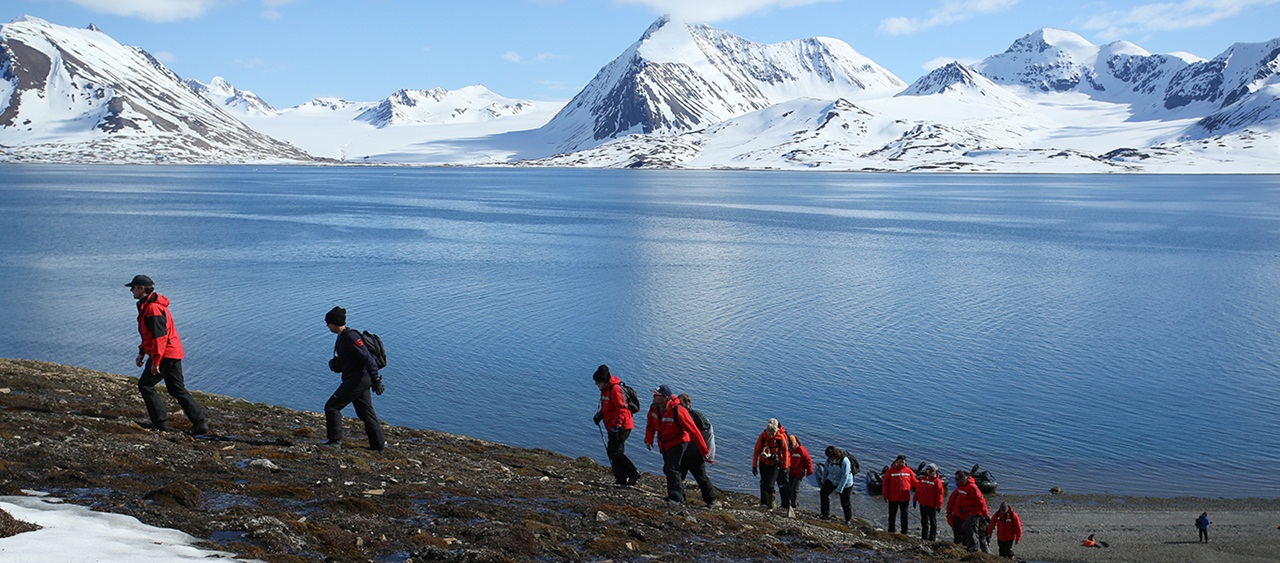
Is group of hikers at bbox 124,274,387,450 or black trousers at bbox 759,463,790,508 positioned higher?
group of hikers at bbox 124,274,387,450

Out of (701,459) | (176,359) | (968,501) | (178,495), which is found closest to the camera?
(178,495)

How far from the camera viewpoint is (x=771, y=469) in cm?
1936

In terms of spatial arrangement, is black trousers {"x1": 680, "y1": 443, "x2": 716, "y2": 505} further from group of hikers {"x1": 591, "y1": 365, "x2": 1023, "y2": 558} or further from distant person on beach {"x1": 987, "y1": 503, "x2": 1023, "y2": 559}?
distant person on beach {"x1": 987, "y1": 503, "x2": 1023, "y2": 559}

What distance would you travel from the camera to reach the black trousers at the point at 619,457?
17.2 m

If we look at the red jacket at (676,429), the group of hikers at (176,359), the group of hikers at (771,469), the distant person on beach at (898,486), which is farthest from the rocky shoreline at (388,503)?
the red jacket at (676,429)

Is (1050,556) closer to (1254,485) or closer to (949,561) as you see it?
(949,561)

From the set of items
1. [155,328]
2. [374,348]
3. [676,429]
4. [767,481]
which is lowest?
[767,481]

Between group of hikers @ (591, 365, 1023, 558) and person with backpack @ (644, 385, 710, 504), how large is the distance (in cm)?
2

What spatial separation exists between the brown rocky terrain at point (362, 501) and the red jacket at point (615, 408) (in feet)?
4.14

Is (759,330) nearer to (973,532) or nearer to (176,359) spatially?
(973,532)

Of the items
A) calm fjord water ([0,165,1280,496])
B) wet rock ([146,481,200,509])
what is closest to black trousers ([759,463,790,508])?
calm fjord water ([0,165,1280,496])

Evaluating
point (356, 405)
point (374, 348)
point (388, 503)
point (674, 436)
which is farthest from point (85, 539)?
point (674, 436)

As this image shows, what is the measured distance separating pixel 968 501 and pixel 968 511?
0.69ft

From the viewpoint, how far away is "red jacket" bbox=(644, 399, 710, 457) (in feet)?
55.3
